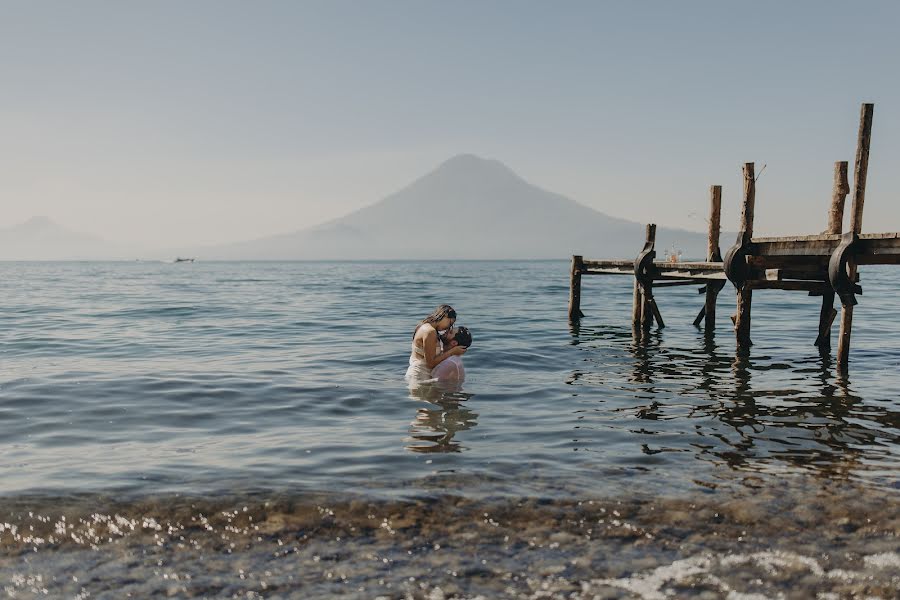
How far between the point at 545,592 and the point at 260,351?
1304 centimetres

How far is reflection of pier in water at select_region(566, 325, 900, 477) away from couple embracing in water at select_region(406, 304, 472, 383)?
6.87 feet

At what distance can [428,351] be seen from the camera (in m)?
11.3

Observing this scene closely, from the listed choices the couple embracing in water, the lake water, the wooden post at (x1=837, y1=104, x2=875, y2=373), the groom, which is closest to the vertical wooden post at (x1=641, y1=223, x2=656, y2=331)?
the lake water

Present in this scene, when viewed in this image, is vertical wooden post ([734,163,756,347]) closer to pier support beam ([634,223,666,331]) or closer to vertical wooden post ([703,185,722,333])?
vertical wooden post ([703,185,722,333])

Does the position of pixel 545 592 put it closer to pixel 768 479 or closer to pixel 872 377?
pixel 768 479

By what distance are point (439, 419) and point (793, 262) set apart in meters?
8.85

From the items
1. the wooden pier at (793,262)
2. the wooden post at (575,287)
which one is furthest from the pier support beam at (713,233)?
the wooden post at (575,287)

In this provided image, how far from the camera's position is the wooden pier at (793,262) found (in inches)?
456

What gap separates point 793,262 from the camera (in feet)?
47.1

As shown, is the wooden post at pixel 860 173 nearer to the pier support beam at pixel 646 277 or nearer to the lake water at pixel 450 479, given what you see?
the lake water at pixel 450 479

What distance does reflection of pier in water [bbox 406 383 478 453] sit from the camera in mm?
8227

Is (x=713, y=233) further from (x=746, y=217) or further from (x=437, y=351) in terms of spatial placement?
(x=437, y=351)

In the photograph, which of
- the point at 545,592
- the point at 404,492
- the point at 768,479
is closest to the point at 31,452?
the point at 404,492

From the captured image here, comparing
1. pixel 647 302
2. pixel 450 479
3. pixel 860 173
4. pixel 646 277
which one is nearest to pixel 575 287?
pixel 647 302
